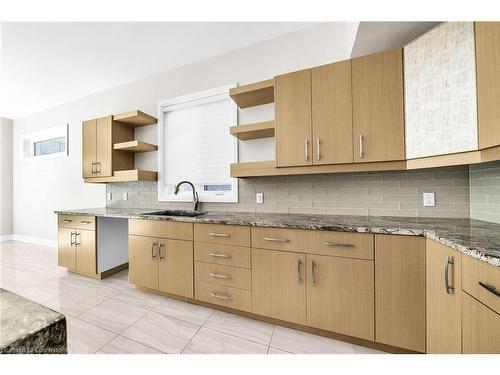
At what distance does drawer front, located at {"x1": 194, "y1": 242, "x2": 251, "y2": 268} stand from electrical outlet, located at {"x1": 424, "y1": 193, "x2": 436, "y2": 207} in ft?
5.21

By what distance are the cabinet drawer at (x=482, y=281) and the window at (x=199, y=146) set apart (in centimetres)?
195

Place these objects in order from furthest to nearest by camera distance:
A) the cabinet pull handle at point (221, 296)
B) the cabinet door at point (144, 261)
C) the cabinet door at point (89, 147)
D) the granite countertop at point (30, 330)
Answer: the cabinet door at point (89, 147) < the cabinet door at point (144, 261) < the cabinet pull handle at point (221, 296) < the granite countertop at point (30, 330)

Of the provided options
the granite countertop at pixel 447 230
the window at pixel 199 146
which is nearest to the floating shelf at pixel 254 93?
the window at pixel 199 146

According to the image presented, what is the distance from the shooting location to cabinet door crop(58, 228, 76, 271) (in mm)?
2814

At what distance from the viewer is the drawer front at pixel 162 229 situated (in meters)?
2.04

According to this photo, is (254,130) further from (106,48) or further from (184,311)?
(106,48)

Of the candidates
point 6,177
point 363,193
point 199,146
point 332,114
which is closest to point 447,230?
point 363,193

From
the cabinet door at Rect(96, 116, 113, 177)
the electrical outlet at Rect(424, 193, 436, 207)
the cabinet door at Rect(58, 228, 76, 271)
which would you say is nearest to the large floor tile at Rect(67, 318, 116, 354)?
the cabinet door at Rect(58, 228, 76, 271)

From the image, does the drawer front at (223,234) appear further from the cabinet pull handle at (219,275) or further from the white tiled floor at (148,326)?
the white tiled floor at (148,326)

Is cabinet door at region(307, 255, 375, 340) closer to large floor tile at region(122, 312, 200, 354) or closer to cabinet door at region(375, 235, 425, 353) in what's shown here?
cabinet door at region(375, 235, 425, 353)

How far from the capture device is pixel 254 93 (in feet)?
7.14

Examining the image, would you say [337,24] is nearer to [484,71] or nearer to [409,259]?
[484,71]
